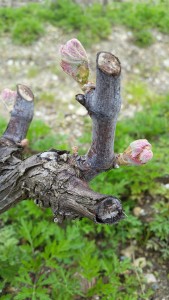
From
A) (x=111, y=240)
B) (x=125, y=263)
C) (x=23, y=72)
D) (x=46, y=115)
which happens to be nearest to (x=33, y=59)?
(x=23, y=72)

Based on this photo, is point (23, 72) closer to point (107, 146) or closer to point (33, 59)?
point (33, 59)

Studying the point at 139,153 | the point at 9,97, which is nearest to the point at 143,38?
the point at 9,97

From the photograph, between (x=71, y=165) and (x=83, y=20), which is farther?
(x=83, y=20)

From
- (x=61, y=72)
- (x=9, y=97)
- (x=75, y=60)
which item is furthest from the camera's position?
(x=61, y=72)

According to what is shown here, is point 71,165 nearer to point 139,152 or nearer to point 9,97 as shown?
point 139,152

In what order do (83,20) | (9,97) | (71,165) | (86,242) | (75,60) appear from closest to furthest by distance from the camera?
(75,60), (71,165), (9,97), (86,242), (83,20)

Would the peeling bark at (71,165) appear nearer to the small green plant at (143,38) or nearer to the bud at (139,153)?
the bud at (139,153)

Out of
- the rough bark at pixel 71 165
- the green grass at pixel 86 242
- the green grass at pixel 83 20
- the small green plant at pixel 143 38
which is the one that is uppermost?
the green grass at pixel 83 20

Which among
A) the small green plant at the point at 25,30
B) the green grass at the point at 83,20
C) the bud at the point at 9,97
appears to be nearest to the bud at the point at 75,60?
the bud at the point at 9,97
